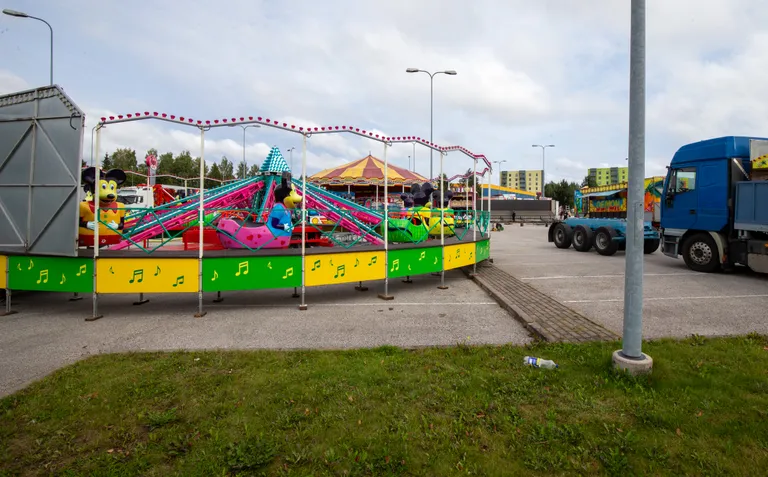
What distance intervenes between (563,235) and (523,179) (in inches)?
6326

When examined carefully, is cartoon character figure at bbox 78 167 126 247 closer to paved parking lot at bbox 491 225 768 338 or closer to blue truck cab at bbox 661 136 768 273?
paved parking lot at bbox 491 225 768 338

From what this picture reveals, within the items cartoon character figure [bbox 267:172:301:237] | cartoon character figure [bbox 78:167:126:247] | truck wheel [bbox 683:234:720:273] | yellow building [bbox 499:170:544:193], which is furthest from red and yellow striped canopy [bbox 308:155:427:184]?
yellow building [bbox 499:170:544:193]

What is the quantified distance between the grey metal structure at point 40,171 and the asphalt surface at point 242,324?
4.63 ft

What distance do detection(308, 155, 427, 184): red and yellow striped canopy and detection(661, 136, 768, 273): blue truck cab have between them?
10393 mm

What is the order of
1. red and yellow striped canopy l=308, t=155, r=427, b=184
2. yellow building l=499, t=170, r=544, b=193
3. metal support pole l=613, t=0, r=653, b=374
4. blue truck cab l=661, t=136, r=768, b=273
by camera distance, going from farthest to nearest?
yellow building l=499, t=170, r=544, b=193, red and yellow striped canopy l=308, t=155, r=427, b=184, blue truck cab l=661, t=136, r=768, b=273, metal support pole l=613, t=0, r=653, b=374

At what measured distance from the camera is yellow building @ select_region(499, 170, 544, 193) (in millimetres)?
140250

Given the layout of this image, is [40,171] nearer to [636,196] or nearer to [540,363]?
[540,363]

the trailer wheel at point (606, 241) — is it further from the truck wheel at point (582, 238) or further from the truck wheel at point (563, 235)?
the truck wheel at point (563, 235)

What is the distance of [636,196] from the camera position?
4.02m

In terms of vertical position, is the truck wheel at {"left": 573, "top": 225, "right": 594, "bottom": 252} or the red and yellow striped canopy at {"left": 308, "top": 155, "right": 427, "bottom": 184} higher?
the red and yellow striped canopy at {"left": 308, "top": 155, "right": 427, "bottom": 184}

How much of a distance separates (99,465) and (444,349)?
3553 millimetres

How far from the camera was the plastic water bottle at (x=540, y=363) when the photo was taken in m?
4.42

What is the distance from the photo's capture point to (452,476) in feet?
8.84

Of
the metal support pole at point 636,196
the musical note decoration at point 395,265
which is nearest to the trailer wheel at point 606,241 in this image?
the musical note decoration at point 395,265
